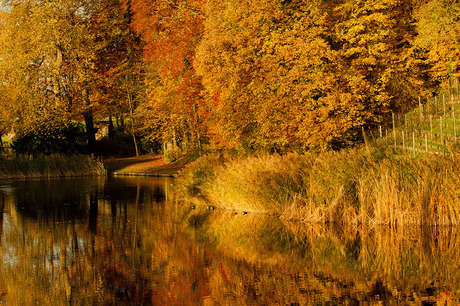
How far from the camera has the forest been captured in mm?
20484

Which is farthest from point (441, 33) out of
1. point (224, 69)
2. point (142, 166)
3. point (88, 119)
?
point (88, 119)

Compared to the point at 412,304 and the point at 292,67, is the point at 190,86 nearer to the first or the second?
the point at 292,67

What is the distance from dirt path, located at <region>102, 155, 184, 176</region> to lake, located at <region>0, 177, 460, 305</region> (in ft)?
57.9

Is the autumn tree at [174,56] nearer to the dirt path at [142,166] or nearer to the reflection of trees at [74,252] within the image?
the dirt path at [142,166]

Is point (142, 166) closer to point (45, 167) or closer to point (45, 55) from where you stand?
point (45, 167)

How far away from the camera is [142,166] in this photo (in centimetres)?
3938

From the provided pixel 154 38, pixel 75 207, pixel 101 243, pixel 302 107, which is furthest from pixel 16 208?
pixel 154 38

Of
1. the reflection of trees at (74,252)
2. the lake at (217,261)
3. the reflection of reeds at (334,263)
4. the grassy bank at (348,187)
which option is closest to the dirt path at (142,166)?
the reflection of trees at (74,252)

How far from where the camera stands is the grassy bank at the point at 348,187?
14.0 metres

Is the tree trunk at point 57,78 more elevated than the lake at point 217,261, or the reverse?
the tree trunk at point 57,78

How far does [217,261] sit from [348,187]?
4895 mm

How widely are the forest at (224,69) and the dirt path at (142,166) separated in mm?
1279

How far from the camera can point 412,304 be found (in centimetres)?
847

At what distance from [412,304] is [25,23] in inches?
1448
